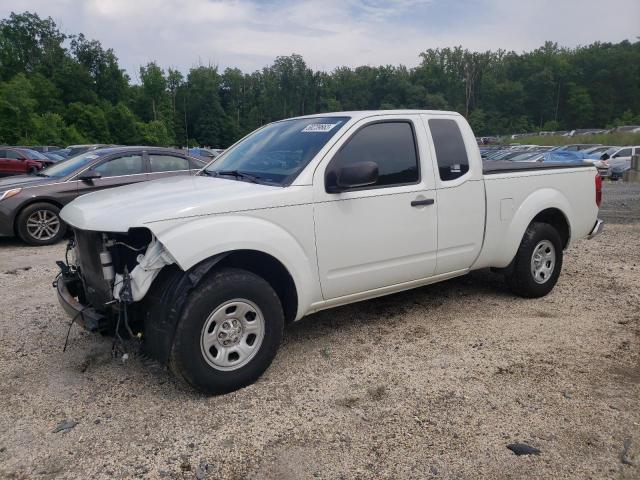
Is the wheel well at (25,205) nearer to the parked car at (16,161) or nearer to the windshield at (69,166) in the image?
the windshield at (69,166)

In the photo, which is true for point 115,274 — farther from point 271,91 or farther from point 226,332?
point 271,91

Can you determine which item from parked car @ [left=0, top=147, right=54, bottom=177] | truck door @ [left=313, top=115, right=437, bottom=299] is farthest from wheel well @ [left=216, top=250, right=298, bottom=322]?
parked car @ [left=0, top=147, right=54, bottom=177]

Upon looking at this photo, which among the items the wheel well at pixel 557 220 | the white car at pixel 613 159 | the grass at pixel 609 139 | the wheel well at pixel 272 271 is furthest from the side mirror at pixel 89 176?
the grass at pixel 609 139

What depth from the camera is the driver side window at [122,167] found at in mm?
8812

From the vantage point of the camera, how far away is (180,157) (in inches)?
381

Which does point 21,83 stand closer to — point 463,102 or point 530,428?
point 530,428

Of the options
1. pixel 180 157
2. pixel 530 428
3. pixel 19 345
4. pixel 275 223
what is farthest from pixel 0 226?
pixel 530 428

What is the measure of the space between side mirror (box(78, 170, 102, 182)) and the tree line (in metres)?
31.8

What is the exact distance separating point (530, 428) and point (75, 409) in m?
2.78

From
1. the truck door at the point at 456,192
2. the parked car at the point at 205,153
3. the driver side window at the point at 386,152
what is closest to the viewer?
the driver side window at the point at 386,152

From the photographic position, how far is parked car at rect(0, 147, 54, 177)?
A: 19328 mm

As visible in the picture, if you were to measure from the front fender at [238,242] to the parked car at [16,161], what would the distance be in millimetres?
18464

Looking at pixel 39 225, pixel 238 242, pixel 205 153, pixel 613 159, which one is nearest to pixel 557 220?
pixel 238 242

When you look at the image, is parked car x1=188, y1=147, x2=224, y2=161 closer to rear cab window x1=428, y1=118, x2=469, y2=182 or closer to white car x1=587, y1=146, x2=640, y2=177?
rear cab window x1=428, y1=118, x2=469, y2=182
